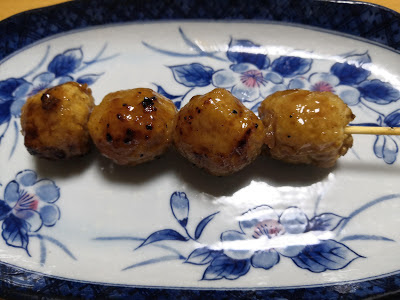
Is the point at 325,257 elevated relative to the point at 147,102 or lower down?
lower down

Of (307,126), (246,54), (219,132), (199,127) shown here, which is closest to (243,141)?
(219,132)

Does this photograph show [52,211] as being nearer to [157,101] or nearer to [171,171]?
[171,171]

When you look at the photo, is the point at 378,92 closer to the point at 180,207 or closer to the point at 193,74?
the point at 193,74

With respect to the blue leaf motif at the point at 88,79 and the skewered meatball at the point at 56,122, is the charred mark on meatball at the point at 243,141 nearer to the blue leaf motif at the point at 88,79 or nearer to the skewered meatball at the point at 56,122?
the skewered meatball at the point at 56,122

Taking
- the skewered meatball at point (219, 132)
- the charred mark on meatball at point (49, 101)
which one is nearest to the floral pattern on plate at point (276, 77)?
the skewered meatball at point (219, 132)

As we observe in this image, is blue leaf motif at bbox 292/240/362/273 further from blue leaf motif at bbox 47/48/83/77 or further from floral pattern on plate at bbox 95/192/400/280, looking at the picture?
blue leaf motif at bbox 47/48/83/77

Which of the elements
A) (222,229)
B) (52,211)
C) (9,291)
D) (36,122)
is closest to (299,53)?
(222,229)
